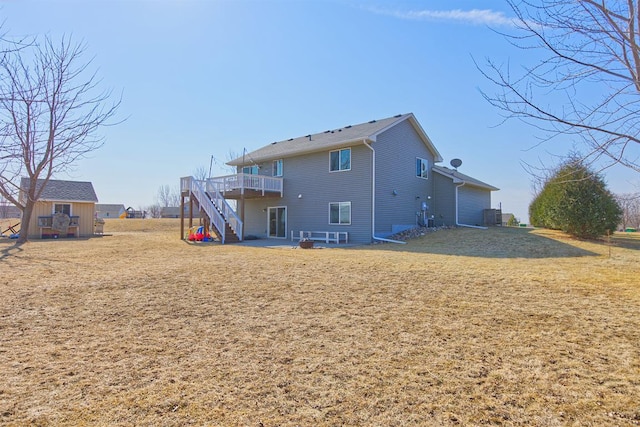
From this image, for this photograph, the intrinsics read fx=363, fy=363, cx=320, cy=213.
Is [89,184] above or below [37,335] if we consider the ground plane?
above

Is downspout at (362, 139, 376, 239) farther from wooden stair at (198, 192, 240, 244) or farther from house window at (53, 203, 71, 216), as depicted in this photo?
house window at (53, 203, 71, 216)

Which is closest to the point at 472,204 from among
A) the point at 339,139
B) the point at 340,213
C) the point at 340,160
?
the point at 340,213

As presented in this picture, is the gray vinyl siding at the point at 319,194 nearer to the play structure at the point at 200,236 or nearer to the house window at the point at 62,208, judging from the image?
the play structure at the point at 200,236

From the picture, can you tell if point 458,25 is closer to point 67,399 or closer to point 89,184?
point 67,399

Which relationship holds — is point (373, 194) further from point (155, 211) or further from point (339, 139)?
point (155, 211)

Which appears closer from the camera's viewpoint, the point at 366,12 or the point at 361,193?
the point at 366,12

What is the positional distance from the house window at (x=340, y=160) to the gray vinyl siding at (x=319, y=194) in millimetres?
211

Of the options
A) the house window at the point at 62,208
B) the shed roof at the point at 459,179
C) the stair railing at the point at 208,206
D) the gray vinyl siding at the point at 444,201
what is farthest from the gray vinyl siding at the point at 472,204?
the house window at the point at 62,208

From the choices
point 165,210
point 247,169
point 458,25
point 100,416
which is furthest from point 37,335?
point 165,210

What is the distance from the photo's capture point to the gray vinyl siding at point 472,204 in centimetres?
2088

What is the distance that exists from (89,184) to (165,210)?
36761 millimetres

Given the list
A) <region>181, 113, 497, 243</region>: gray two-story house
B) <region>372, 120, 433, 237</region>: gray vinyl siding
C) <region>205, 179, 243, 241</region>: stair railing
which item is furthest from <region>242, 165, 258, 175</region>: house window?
<region>372, 120, 433, 237</region>: gray vinyl siding

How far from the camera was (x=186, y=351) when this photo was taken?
382cm

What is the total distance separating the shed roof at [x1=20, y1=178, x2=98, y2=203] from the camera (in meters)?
22.7
